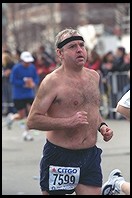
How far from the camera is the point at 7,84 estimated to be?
1819cm

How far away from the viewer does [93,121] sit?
212 inches

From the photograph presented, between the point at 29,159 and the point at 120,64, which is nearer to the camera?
the point at 29,159

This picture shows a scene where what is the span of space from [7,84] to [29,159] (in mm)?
8181

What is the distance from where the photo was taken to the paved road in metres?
8.07

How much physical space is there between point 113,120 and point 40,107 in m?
10.6

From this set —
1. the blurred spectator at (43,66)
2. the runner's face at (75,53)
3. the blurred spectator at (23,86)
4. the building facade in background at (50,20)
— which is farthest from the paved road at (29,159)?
the building facade in background at (50,20)

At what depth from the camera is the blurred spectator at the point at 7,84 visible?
17.7 m

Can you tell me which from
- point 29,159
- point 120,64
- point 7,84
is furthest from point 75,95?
point 7,84

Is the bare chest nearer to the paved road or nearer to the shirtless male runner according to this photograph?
the shirtless male runner

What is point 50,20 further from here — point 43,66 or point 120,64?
point 120,64

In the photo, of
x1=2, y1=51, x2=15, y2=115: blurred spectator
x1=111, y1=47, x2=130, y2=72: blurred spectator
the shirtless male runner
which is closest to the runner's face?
the shirtless male runner

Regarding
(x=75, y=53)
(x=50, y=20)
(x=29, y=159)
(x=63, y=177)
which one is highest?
(x=50, y=20)

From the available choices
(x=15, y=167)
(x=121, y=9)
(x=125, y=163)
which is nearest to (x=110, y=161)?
(x=125, y=163)

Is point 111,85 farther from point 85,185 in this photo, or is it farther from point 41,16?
point 41,16
